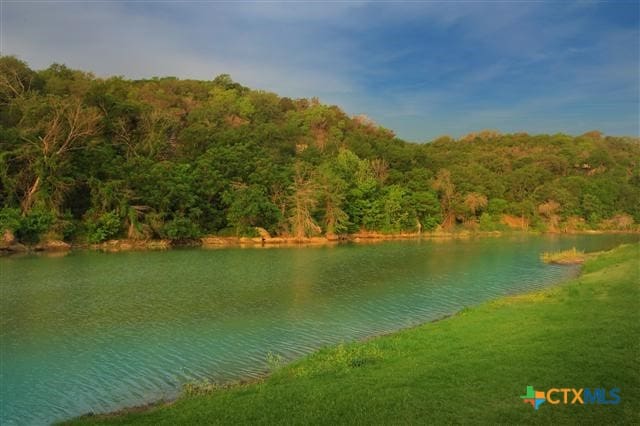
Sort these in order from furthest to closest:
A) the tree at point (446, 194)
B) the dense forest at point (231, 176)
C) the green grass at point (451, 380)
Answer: the tree at point (446, 194) → the dense forest at point (231, 176) → the green grass at point (451, 380)

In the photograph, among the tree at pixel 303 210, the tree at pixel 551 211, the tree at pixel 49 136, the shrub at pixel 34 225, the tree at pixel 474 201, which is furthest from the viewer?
the tree at pixel 551 211

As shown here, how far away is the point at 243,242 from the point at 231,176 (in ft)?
23.1

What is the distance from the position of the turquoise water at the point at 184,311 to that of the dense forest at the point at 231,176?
820 centimetres

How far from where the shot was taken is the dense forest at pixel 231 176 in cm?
3847

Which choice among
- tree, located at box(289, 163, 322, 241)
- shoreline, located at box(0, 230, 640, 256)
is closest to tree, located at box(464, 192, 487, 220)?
shoreline, located at box(0, 230, 640, 256)

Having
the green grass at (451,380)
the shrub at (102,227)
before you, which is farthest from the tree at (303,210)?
the green grass at (451,380)

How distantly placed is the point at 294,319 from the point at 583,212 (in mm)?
61871

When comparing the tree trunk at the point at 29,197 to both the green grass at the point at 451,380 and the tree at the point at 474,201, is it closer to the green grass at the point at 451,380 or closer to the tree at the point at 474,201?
the green grass at the point at 451,380

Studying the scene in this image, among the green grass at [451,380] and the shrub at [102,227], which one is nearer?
the green grass at [451,380]

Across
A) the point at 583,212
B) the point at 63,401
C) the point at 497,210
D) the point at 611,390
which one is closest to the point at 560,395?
the point at 611,390

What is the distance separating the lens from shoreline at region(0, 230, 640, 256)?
3656 cm

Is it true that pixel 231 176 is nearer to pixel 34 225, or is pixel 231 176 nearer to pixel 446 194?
pixel 34 225

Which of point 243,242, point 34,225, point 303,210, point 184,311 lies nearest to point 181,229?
point 243,242

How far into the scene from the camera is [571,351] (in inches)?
331
